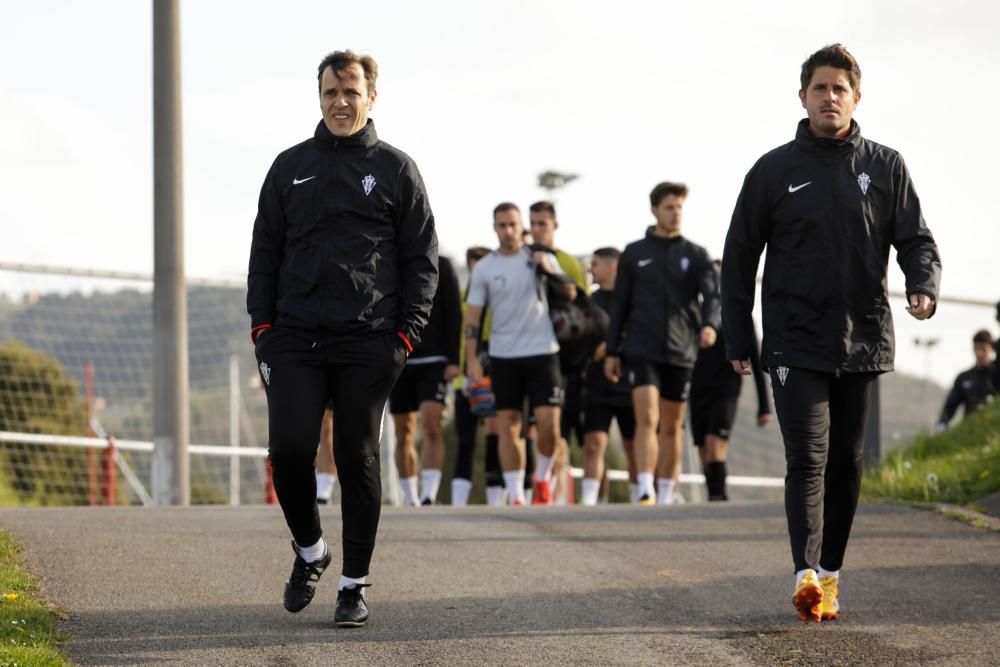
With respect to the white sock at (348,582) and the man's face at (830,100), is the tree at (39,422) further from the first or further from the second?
the man's face at (830,100)

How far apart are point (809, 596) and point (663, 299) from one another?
19.6ft

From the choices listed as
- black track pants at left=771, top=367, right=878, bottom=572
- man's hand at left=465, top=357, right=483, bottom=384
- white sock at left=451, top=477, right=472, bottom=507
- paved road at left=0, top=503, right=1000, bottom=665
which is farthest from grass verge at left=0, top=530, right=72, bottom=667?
white sock at left=451, top=477, right=472, bottom=507

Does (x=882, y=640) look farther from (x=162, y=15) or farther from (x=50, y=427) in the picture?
(x=50, y=427)

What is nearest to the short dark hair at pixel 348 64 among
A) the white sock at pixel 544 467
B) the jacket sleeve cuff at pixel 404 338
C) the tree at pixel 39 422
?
the jacket sleeve cuff at pixel 404 338

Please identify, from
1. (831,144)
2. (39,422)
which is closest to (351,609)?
(831,144)

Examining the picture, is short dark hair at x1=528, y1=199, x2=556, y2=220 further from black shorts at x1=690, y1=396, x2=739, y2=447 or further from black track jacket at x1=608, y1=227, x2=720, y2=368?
black shorts at x1=690, y1=396, x2=739, y2=447

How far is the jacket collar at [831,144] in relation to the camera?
250 inches

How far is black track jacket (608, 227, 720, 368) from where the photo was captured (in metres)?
Result: 11.8

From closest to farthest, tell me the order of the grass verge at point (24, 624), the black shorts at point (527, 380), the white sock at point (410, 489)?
the grass verge at point (24, 624) → the black shorts at point (527, 380) → the white sock at point (410, 489)

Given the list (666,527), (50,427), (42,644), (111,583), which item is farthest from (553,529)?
(50,427)

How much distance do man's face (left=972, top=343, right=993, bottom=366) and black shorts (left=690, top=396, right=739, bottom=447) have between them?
5699 mm

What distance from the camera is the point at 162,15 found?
13.1 metres

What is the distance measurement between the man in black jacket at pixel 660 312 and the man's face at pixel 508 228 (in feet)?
2.61

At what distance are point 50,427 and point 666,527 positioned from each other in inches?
670
